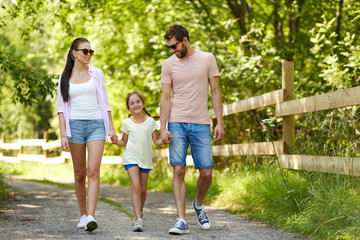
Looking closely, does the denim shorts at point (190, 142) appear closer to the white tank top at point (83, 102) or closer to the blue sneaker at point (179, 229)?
the blue sneaker at point (179, 229)

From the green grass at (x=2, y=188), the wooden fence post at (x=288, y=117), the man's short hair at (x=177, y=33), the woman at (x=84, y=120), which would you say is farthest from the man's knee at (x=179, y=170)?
the green grass at (x=2, y=188)

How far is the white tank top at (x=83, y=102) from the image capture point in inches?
193

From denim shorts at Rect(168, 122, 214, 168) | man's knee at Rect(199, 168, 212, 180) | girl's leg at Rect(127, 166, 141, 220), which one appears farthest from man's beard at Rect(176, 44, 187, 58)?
girl's leg at Rect(127, 166, 141, 220)

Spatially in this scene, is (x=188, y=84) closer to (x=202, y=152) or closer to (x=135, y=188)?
(x=202, y=152)

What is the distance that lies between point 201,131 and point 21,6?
5.60 metres

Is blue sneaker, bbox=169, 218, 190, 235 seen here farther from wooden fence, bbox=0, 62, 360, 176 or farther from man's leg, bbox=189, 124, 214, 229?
wooden fence, bbox=0, 62, 360, 176

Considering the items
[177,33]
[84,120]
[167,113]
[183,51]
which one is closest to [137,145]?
[167,113]

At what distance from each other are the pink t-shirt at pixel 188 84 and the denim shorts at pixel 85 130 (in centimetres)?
69

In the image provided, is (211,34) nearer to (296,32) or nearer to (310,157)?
(296,32)

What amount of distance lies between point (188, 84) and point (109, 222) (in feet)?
5.57

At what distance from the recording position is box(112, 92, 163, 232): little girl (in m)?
5.24

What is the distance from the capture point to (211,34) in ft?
35.2

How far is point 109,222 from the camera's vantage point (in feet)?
17.9

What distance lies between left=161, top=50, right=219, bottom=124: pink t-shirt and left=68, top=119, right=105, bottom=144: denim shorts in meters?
0.69
